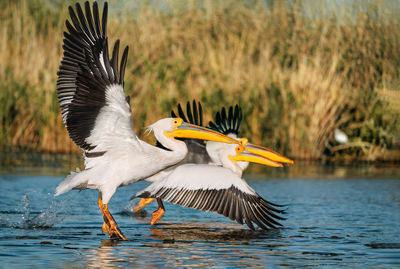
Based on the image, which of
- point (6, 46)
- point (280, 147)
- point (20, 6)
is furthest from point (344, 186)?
point (20, 6)

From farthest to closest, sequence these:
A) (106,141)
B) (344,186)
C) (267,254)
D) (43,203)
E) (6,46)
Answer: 1. (6,46)
2. (344,186)
3. (43,203)
4. (106,141)
5. (267,254)

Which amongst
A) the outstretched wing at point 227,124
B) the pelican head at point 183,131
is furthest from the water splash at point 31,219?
the outstretched wing at point 227,124

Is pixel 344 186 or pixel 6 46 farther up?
pixel 6 46

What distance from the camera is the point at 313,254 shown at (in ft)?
21.4

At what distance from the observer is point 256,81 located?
48.2 ft

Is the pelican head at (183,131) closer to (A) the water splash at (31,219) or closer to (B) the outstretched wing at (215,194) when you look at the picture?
(B) the outstretched wing at (215,194)

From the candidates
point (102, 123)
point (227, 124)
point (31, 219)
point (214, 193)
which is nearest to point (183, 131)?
point (214, 193)

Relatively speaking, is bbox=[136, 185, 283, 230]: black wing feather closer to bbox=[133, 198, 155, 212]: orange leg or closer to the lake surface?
the lake surface

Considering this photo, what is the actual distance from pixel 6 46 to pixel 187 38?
3.68 m

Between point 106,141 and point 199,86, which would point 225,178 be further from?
point 199,86

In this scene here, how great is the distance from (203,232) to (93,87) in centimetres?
→ 186

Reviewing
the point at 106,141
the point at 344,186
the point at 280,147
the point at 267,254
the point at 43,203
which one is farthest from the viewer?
the point at 280,147

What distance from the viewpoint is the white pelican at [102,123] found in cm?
706

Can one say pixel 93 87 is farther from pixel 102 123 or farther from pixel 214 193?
pixel 214 193
